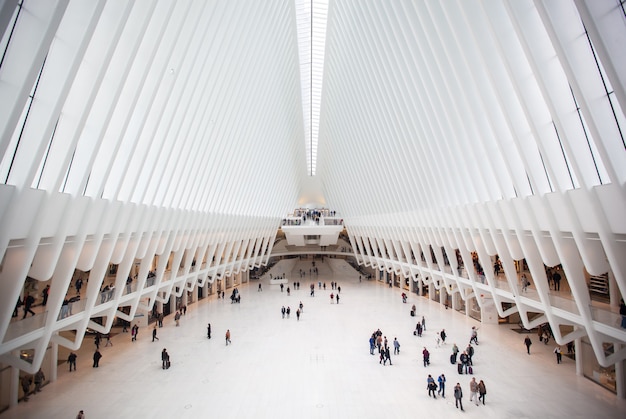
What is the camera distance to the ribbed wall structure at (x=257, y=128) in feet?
20.6

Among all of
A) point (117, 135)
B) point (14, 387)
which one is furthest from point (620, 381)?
point (14, 387)

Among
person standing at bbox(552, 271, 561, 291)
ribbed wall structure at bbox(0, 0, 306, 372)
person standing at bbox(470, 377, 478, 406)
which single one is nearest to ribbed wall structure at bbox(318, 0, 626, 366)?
person standing at bbox(470, 377, 478, 406)

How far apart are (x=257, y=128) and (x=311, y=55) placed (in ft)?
32.6

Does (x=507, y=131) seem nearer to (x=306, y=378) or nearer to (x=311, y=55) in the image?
(x=306, y=378)

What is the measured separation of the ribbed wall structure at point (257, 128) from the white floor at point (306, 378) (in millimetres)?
1972

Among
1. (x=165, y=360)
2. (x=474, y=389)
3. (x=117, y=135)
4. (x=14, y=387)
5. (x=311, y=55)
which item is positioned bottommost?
(x=14, y=387)

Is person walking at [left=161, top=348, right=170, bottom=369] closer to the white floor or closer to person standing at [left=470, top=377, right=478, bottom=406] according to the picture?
the white floor

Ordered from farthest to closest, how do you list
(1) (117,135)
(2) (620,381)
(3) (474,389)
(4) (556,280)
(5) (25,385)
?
(4) (556,280)
(5) (25,385)
(2) (620,381)
(3) (474,389)
(1) (117,135)

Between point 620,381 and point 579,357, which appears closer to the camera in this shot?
point 620,381

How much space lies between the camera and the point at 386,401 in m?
10.2

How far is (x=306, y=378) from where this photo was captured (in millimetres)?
11883

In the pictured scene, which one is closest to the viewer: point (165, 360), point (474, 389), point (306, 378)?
point (474, 389)

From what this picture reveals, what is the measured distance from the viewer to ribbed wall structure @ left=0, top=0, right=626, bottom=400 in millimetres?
6285

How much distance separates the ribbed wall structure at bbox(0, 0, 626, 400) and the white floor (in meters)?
1.97
